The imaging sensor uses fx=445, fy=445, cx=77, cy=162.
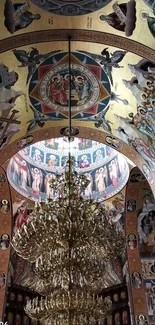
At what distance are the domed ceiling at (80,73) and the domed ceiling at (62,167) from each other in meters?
3.20

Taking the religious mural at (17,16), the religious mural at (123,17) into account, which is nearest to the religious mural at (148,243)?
the religious mural at (123,17)

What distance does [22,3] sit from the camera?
8125 mm

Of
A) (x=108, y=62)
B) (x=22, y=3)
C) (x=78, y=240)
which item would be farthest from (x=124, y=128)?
(x=22, y=3)

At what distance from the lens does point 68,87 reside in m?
10.4

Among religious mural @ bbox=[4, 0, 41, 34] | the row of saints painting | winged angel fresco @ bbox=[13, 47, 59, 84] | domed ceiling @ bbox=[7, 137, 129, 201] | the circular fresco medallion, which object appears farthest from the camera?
domed ceiling @ bbox=[7, 137, 129, 201]

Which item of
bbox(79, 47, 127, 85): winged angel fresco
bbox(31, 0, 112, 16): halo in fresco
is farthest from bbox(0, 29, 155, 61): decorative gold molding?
bbox(31, 0, 112, 16): halo in fresco

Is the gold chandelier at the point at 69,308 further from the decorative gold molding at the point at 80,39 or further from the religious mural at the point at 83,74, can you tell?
the decorative gold molding at the point at 80,39

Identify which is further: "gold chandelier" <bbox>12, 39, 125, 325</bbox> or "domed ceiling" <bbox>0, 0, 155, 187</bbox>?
"gold chandelier" <bbox>12, 39, 125, 325</bbox>

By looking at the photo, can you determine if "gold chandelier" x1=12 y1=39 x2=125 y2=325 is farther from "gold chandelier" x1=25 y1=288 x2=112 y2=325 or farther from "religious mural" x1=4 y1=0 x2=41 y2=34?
"religious mural" x1=4 y1=0 x2=41 y2=34

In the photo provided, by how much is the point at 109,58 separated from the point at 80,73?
2.86 feet

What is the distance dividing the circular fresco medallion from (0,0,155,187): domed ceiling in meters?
0.02

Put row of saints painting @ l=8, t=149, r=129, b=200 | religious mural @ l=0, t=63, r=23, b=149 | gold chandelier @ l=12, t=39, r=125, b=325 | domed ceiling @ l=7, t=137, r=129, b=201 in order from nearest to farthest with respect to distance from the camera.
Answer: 1. gold chandelier @ l=12, t=39, r=125, b=325
2. religious mural @ l=0, t=63, r=23, b=149
3. row of saints painting @ l=8, t=149, r=129, b=200
4. domed ceiling @ l=7, t=137, r=129, b=201

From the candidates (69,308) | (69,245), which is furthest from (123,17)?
(69,308)

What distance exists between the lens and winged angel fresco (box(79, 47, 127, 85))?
30.7ft
